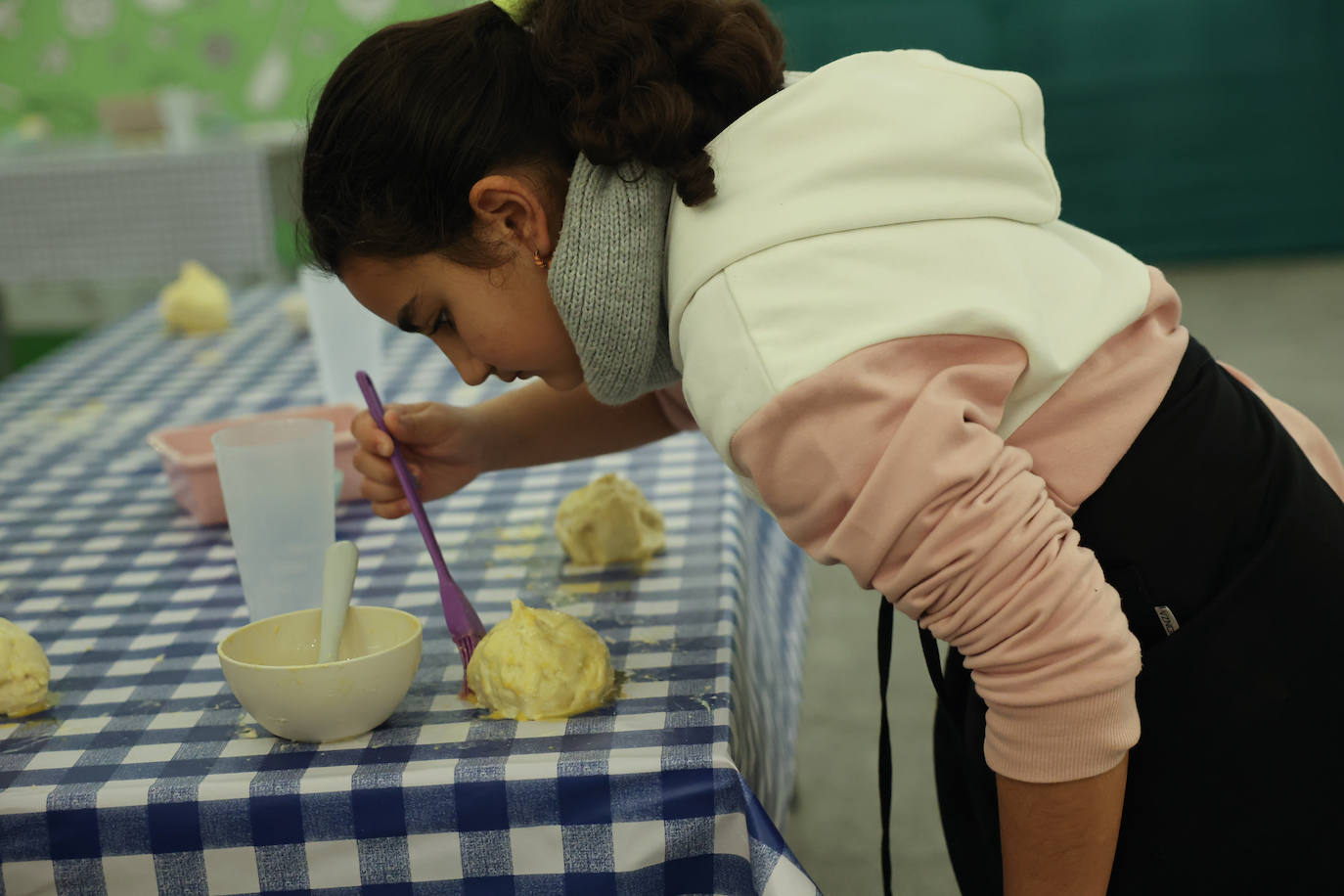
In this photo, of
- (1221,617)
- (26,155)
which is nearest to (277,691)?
(1221,617)

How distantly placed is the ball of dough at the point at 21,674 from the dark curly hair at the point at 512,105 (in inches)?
15.0

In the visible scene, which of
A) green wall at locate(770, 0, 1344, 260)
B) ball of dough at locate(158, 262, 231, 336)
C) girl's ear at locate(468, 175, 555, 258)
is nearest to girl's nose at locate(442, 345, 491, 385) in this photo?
girl's ear at locate(468, 175, 555, 258)

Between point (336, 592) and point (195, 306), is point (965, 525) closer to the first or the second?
point (336, 592)

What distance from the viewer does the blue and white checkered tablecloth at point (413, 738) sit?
0.81m

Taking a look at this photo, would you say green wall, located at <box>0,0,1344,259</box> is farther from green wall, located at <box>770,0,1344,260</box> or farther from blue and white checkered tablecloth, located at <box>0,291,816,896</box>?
blue and white checkered tablecloth, located at <box>0,291,816,896</box>

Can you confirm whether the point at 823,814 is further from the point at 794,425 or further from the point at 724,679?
the point at 794,425

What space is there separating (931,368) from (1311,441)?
46 cm

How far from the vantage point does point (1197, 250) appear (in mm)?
5539

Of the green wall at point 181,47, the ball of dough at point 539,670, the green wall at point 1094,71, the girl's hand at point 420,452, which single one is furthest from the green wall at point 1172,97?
the ball of dough at point 539,670

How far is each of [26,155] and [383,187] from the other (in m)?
3.71

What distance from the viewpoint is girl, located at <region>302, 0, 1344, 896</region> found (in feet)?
2.45

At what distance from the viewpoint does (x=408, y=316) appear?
3.14 feet

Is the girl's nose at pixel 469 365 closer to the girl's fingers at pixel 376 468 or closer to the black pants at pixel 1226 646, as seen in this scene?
the girl's fingers at pixel 376 468

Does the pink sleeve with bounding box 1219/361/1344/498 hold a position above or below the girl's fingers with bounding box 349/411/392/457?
above
